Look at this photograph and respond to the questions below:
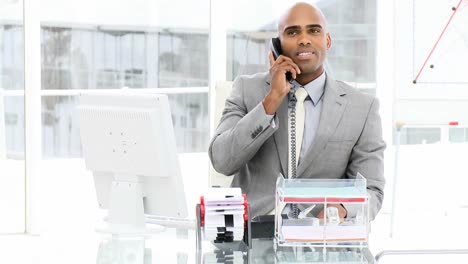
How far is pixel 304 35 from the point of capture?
2.68m

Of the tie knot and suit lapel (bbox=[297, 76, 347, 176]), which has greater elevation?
the tie knot

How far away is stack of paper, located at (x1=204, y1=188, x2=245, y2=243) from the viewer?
2.18m

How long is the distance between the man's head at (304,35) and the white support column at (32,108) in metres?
2.92

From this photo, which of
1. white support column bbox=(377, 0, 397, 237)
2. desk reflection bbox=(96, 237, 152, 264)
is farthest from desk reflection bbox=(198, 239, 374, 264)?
white support column bbox=(377, 0, 397, 237)

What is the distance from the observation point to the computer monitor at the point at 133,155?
2.54 m

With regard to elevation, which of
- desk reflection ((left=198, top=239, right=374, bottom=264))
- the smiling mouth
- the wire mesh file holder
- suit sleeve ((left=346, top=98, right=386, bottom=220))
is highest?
the smiling mouth

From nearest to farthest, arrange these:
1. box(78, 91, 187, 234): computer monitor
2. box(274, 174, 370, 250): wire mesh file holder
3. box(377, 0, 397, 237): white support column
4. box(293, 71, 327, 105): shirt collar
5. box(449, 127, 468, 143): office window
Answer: box(274, 174, 370, 250): wire mesh file holder, box(78, 91, 187, 234): computer monitor, box(293, 71, 327, 105): shirt collar, box(377, 0, 397, 237): white support column, box(449, 127, 468, 143): office window

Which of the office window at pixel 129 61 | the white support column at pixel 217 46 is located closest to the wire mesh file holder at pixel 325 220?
the white support column at pixel 217 46

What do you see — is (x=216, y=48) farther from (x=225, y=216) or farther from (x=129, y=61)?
(x=225, y=216)

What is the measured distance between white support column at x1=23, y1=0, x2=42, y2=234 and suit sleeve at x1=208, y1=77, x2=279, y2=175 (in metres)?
2.75

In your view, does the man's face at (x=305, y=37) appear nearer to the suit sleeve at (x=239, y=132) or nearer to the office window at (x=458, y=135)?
the suit sleeve at (x=239, y=132)

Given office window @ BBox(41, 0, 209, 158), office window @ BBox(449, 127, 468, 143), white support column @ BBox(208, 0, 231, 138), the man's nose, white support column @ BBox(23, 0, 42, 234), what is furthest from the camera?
office window @ BBox(449, 127, 468, 143)

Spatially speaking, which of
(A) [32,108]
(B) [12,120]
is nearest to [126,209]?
(A) [32,108]

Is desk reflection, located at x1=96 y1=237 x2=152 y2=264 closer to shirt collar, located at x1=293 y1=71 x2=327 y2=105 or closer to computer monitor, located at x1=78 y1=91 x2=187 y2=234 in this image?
computer monitor, located at x1=78 y1=91 x2=187 y2=234
